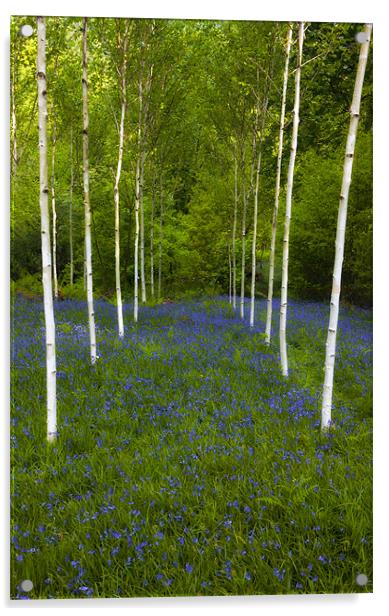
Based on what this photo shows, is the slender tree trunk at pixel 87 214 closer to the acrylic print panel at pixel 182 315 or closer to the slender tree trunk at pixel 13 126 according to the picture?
the acrylic print panel at pixel 182 315

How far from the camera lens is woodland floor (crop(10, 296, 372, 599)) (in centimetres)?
277

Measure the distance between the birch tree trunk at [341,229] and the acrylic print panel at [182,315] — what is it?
0.16 meters

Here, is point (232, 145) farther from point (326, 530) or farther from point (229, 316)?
point (326, 530)

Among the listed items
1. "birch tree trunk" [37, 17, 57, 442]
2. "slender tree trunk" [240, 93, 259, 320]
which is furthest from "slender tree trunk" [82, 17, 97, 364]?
"slender tree trunk" [240, 93, 259, 320]

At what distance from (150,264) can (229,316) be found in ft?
3.64

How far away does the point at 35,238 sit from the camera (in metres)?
3.69

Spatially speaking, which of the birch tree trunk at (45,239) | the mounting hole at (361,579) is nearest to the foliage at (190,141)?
the birch tree trunk at (45,239)

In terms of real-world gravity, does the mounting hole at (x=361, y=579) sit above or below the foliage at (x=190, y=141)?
below

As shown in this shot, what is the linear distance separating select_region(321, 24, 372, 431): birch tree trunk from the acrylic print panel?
0.16 meters

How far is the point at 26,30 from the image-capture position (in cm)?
351

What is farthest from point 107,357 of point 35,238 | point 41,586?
point 41,586

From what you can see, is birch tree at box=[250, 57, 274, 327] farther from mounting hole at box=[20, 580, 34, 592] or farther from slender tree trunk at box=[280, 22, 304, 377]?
mounting hole at box=[20, 580, 34, 592]

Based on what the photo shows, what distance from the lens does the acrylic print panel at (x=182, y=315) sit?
285cm
